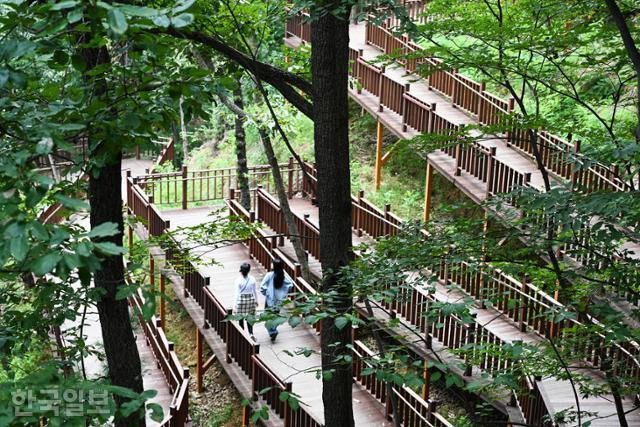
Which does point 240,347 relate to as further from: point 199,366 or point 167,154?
point 167,154

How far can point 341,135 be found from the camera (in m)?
7.19

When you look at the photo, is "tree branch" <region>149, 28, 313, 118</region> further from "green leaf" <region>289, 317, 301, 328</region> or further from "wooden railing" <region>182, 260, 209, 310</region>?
"wooden railing" <region>182, 260, 209, 310</region>

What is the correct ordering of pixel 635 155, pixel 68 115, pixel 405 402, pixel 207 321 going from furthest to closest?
1. pixel 207 321
2. pixel 405 402
3. pixel 635 155
4. pixel 68 115

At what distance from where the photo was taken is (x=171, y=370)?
1334 cm

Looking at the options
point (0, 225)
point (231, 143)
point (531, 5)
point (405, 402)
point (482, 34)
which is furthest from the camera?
point (231, 143)

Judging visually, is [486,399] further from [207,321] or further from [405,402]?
[207,321]

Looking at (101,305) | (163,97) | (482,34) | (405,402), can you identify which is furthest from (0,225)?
(405,402)

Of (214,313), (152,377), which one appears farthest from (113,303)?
(152,377)

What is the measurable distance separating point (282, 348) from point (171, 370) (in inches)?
70.3

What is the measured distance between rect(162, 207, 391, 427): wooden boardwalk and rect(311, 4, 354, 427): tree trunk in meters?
1.77

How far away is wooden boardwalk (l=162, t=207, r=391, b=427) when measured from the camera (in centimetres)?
1180

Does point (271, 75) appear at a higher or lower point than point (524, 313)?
higher

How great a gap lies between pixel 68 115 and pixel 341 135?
321 cm

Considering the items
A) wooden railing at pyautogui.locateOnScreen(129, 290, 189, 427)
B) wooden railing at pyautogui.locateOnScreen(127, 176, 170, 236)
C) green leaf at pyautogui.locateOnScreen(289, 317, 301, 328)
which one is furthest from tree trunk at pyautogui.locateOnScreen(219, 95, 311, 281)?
green leaf at pyautogui.locateOnScreen(289, 317, 301, 328)
